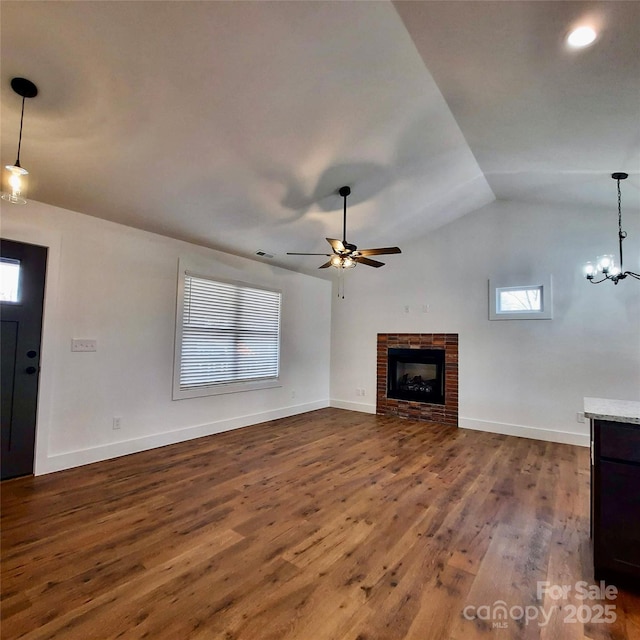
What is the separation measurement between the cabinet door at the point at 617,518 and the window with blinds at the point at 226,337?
4.15m

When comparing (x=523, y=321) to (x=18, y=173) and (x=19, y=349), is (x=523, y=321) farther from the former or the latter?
(x=19, y=349)

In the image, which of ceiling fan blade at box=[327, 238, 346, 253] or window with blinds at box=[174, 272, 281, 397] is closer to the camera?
ceiling fan blade at box=[327, 238, 346, 253]

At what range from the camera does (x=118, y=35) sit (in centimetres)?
193

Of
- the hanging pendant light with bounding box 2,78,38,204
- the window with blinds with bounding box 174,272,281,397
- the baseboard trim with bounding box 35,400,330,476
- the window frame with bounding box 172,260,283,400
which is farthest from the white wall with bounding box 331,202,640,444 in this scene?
the hanging pendant light with bounding box 2,78,38,204

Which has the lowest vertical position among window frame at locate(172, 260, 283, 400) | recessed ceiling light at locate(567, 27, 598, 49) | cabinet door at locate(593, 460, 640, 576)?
cabinet door at locate(593, 460, 640, 576)

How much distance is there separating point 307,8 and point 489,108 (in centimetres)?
175

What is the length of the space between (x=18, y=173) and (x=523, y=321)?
5688 millimetres

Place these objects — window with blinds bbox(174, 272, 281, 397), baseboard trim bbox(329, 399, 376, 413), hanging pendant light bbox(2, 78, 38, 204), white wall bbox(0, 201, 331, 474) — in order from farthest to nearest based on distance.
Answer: baseboard trim bbox(329, 399, 376, 413) < window with blinds bbox(174, 272, 281, 397) < white wall bbox(0, 201, 331, 474) < hanging pendant light bbox(2, 78, 38, 204)

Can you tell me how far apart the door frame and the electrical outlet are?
0.12 metres

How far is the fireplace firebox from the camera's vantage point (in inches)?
223

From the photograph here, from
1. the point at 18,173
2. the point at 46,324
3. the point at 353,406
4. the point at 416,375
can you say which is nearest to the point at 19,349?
the point at 46,324

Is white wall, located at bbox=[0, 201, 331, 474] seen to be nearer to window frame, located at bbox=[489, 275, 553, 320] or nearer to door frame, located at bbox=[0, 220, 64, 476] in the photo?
door frame, located at bbox=[0, 220, 64, 476]

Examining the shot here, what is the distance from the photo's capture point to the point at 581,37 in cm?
194

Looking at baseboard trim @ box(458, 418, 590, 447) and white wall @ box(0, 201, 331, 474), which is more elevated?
white wall @ box(0, 201, 331, 474)
